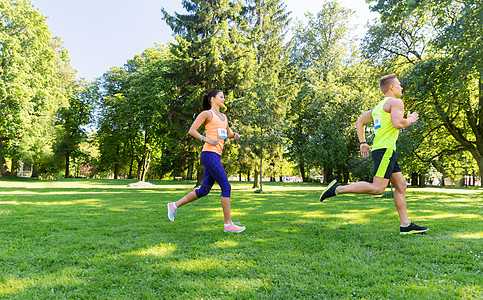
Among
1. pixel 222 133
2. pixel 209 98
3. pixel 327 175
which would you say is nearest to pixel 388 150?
pixel 222 133

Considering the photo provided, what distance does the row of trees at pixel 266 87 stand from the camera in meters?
14.6

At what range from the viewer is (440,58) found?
13.1 meters

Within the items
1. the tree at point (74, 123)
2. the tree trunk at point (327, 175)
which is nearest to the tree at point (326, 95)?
the tree trunk at point (327, 175)

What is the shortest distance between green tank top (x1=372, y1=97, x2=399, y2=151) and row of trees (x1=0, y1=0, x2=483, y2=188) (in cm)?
958

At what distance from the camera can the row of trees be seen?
14562 mm

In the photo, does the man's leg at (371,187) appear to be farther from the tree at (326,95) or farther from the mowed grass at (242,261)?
the tree at (326,95)

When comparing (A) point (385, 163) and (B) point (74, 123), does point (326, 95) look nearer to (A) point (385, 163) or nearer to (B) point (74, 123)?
(A) point (385, 163)

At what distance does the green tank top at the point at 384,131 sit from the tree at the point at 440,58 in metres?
9.45

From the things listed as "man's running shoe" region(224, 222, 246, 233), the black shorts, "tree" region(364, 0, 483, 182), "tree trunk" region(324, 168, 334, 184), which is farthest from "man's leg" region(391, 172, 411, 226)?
"tree trunk" region(324, 168, 334, 184)

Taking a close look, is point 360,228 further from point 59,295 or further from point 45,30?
point 45,30

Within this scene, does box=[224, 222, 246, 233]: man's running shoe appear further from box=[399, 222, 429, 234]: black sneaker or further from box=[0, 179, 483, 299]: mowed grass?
box=[399, 222, 429, 234]: black sneaker

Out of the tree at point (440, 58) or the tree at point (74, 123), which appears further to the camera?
the tree at point (74, 123)

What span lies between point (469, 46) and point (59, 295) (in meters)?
15.3

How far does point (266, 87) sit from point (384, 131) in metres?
12.5
